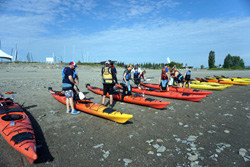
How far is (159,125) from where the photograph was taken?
5352mm

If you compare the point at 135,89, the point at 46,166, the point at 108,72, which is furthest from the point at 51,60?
the point at 46,166

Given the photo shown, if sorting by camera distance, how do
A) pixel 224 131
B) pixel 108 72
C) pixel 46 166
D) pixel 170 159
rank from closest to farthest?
pixel 46 166 < pixel 170 159 < pixel 224 131 < pixel 108 72

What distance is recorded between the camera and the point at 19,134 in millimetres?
3662

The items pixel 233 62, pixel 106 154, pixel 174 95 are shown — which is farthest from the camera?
pixel 233 62

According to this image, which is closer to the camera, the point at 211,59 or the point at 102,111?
the point at 102,111

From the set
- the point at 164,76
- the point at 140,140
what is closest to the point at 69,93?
the point at 140,140

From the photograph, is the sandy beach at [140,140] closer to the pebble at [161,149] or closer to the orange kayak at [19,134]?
the pebble at [161,149]

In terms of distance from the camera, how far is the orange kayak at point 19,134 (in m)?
3.13

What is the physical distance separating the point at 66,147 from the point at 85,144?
0.49m

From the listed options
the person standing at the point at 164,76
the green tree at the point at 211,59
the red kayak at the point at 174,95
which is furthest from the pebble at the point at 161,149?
the green tree at the point at 211,59

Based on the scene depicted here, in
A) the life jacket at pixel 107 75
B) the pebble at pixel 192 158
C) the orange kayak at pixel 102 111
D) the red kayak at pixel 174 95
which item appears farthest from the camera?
the red kayak at pixel 174 95

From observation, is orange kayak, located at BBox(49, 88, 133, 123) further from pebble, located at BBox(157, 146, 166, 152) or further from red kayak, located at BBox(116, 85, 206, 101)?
red kayak, located at BBox(116, 85, 206, 101)

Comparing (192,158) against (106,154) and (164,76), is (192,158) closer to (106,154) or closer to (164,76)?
(106,154)

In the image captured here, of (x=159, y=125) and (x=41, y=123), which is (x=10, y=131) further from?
(x=159, y=125)
